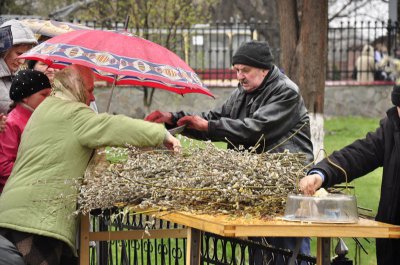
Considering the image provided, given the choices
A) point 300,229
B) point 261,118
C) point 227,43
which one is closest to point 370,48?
point 227,43

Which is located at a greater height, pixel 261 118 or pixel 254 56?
pixel 254 56

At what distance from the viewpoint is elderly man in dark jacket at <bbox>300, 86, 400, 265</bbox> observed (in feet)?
15.6

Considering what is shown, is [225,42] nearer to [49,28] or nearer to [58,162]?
[49,28]

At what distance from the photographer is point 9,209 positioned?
547 cm

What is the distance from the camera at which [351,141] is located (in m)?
16.4

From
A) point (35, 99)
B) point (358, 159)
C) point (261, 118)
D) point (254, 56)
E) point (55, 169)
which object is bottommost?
point (55, 169)

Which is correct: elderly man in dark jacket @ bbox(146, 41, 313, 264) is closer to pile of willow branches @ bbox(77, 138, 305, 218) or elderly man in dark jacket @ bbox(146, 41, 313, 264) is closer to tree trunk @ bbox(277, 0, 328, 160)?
pile of willow branches @ bbox(77, 138, 305, 218)

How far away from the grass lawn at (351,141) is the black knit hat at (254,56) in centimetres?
275

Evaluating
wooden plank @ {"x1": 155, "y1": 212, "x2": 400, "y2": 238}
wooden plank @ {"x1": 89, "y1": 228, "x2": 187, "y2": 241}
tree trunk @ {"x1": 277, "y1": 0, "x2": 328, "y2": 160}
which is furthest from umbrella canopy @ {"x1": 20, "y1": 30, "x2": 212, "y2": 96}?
tree trunk @ {"x1": 277, "y1": 0, "x2": 328, "y2": 160}

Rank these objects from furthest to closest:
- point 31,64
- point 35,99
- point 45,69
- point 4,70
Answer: point 31,64 → point 45,69 → point 4,70 → point 35,99

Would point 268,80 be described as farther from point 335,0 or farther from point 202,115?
point 335,0

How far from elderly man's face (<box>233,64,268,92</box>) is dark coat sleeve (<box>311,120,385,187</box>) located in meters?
1.45

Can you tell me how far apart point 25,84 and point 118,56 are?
56 cm

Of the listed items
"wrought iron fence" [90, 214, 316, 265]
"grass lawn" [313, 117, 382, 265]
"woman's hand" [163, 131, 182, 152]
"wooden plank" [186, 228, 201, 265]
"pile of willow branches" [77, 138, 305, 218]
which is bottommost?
"grass lawn" [313, 117, 382, 265]
